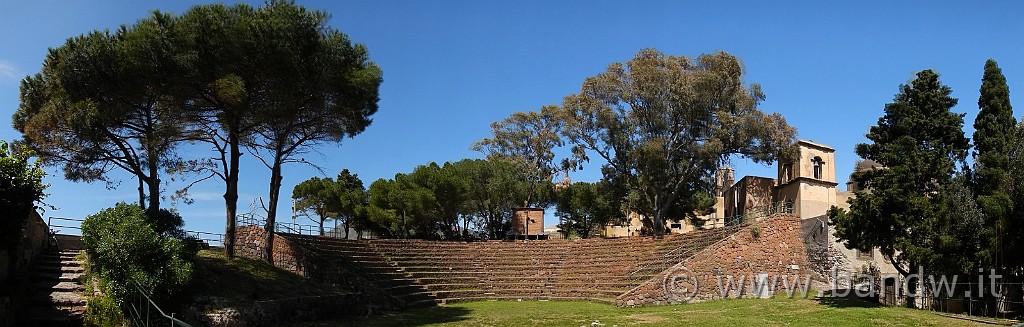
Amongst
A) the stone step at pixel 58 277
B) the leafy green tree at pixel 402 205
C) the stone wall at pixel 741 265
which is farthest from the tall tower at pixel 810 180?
the stone step at pixel 58 277

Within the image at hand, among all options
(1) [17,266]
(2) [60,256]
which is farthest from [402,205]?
(1) [17,266]

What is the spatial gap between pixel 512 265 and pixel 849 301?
1319 centimetres

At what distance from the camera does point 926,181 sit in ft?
57.7

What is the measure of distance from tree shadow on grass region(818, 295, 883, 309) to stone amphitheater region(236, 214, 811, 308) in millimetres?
3331

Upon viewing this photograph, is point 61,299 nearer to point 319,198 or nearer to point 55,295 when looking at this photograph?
point 55,295

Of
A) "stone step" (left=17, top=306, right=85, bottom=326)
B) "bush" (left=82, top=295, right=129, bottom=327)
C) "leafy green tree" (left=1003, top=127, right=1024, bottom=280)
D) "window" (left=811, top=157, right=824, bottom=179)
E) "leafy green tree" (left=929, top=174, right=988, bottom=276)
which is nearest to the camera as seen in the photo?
"stone step" (left=17, top=306, right=85, bottom=326)

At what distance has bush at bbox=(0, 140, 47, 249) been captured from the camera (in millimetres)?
12492

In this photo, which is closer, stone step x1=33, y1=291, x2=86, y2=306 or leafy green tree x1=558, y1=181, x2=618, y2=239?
stone step x1=33, y1=291, x2=86, y2=306

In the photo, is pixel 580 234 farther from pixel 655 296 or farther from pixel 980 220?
pixel 980 220

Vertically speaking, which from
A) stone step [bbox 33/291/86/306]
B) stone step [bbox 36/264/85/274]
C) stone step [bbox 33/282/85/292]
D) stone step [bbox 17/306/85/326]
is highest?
stone step [bbox 36/264/85/274]

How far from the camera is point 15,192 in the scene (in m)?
12.7

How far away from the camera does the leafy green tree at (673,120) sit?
2800 cm

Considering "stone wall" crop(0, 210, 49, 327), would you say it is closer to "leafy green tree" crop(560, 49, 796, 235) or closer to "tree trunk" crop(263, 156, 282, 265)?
"tree trunk" crop(263, 156, 282, 265)

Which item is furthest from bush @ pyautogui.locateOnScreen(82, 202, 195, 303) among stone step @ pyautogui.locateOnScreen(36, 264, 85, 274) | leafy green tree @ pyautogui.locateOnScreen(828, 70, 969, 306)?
leafy green tree @ pyautogui.locateOnScreen(828, 70, 969, 306)
